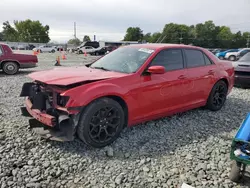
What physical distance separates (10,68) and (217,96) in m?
9.04

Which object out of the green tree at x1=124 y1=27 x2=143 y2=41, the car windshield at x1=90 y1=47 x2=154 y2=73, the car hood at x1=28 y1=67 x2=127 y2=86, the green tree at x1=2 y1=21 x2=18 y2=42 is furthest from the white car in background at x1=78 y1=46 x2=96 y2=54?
the green tree at x1=124 y1=27 x2=143 y2=41

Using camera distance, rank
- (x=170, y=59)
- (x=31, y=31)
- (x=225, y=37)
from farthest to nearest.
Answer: (x=225, y=37) → (x=31, y=31) → (x=170, y=59)

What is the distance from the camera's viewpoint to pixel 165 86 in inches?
156

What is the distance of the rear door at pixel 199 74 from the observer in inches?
178

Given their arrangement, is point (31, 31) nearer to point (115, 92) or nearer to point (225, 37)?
point (225, 37)

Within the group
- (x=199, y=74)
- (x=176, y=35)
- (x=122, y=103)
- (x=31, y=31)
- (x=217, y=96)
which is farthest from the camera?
(x=176, y=35)

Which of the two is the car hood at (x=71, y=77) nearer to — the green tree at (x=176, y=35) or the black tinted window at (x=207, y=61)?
the black tinted window at (x=207, y=61)

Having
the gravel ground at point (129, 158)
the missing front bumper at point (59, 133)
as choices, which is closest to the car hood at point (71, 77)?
the missing front bumper at point (59, 133)

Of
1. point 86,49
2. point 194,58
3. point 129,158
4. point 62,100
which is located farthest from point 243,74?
point 86,49

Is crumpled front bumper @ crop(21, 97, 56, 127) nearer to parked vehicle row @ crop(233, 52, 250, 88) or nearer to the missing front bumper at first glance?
the missing front bumper

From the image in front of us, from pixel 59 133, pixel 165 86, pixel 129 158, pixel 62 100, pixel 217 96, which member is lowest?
pixel 129 158

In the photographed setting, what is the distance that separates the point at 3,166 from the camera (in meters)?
2.85

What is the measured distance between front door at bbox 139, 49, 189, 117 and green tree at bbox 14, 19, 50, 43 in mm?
92649

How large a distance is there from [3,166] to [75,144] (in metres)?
1.02
